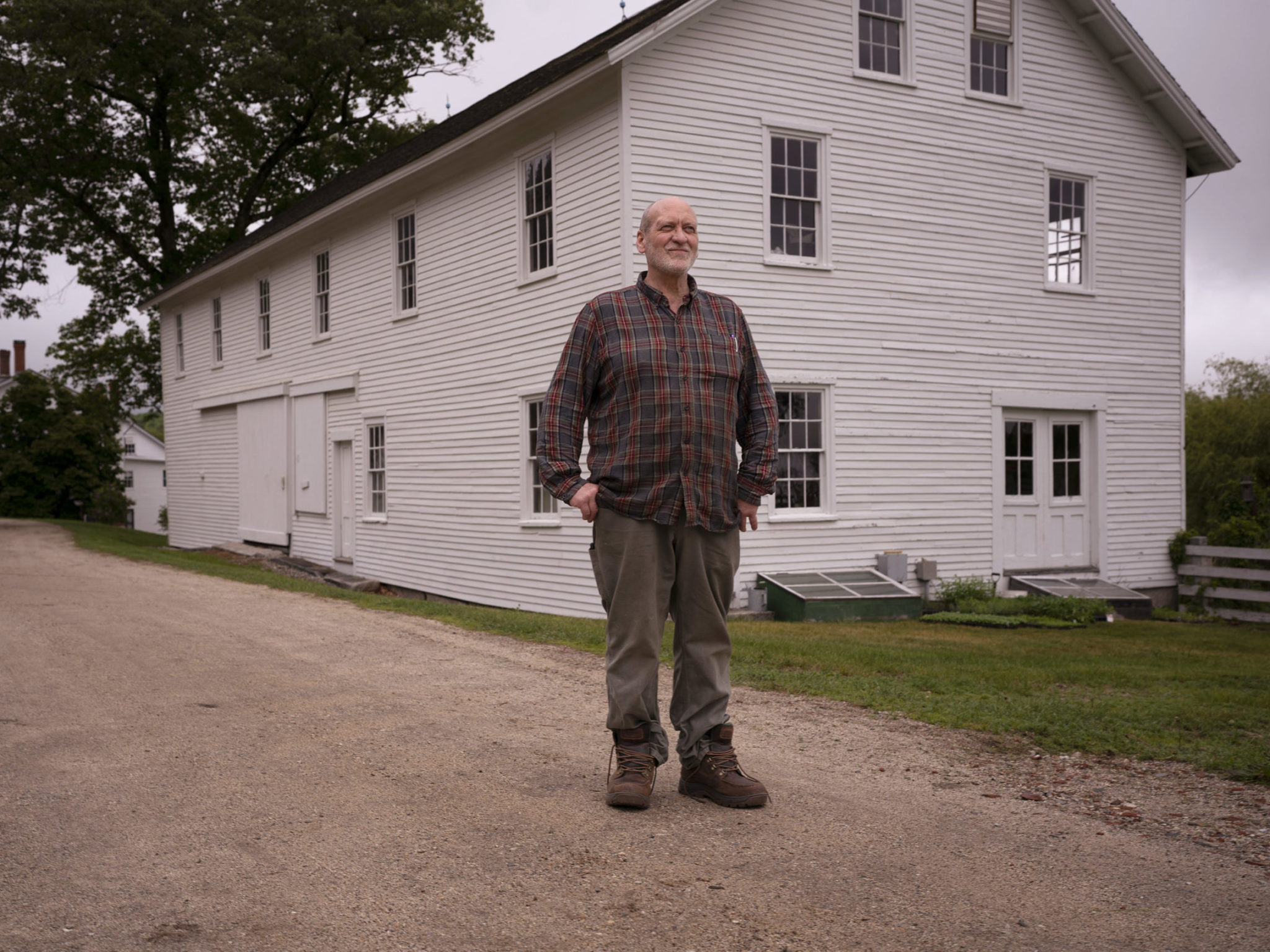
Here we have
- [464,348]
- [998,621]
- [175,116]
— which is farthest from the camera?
[175,116]

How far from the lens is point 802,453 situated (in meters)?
13.6

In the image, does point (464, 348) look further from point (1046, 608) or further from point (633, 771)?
point (633, 771)

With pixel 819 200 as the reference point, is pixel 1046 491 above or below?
below

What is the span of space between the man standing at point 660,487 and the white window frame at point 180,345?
25756 mm

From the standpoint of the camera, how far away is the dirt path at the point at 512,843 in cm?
315

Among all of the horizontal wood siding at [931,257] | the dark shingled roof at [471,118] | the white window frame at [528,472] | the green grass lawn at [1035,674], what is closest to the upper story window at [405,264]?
the dark shingled roof at [471,118]

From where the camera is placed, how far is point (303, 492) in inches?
817

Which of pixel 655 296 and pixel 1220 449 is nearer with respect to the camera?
pixel 655 296

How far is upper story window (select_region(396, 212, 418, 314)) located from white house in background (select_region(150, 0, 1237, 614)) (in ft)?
0.13

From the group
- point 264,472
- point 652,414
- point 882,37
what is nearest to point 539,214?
point 882,37

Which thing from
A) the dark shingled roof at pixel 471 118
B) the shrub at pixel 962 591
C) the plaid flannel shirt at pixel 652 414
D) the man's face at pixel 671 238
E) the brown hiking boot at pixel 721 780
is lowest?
the shrub at pixel 962 591

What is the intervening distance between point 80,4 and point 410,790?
1123 inches

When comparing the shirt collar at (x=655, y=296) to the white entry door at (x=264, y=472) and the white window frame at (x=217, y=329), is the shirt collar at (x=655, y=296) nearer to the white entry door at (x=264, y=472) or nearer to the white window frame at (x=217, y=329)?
the white entry door at (x=264, y=472)

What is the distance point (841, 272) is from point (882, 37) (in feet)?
10.7
